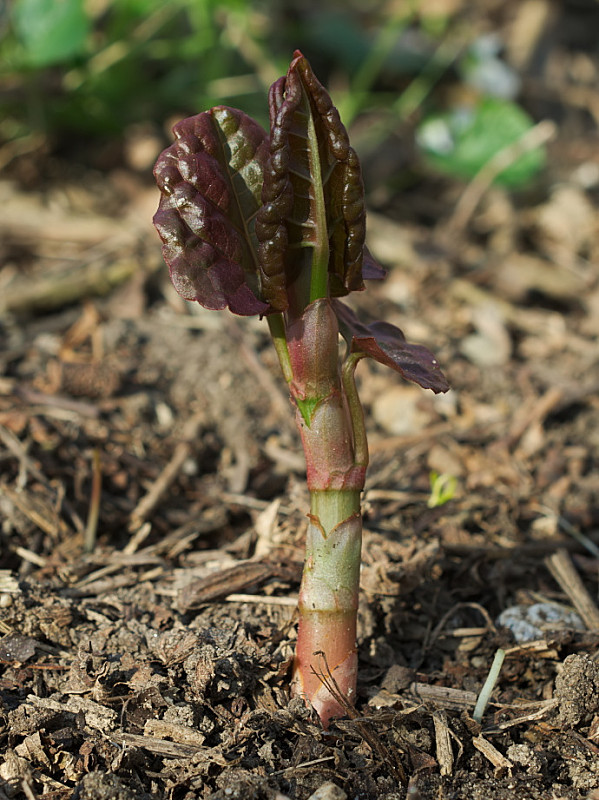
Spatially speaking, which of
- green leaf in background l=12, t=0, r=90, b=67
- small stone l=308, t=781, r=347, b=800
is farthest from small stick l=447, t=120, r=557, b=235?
small stone l=308, t=781, r=347, b=800

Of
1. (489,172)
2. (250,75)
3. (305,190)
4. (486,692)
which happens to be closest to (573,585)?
(486,692)

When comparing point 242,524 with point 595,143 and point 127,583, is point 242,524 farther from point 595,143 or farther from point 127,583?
point 595,143

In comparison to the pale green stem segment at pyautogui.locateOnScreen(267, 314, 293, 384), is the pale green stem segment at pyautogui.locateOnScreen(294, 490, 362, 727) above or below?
below

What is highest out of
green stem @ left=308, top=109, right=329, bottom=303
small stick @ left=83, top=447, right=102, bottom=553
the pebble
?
green stem @ left=308, top=109, right=329, bottom=303

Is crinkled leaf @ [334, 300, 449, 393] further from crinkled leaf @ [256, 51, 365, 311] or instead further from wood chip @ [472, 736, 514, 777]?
wood chip @ [472, 736, 514, 777]

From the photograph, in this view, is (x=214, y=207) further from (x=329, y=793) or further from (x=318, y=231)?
(x=329, y=793)

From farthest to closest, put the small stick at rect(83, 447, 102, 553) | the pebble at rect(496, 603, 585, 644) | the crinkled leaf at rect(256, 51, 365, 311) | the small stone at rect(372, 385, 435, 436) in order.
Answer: the small stone at rect(372, 385, 435, 436)
the small stick at rect(83, 447, 102, 553)
the pebble at rect(496, 603, 585, 644)
the crinkled leaf at rect(256, 51, 365, 311)

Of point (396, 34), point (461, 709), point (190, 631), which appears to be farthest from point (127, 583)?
point (396, 34)
